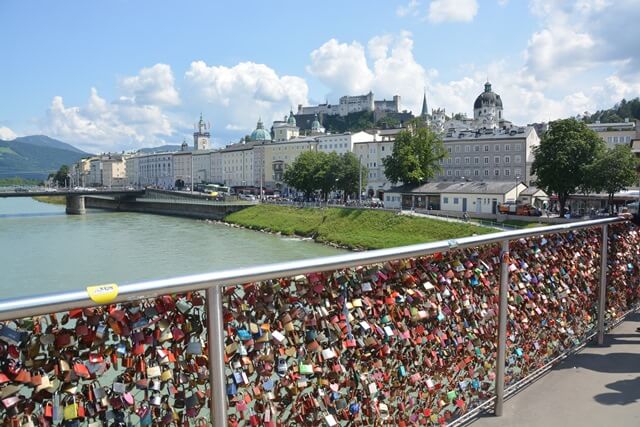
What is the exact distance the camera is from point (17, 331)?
5.66 ft

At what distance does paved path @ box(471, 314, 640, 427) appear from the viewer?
11.6 feet

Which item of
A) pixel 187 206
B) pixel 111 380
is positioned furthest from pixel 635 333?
pixel 187 206

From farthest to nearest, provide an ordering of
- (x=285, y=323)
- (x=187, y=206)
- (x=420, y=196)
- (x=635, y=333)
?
(x=187, y=206) < (x=420, y=196) < (x=635, y=333) < (x=285, y=323)

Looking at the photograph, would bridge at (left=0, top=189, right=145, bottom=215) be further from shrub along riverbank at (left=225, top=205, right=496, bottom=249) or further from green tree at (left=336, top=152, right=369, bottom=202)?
green tree at (left=336, top=152, right=369, bottom=202)

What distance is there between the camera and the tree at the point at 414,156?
2307 inches

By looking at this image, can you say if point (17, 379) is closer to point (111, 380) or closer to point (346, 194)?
point (111, 380)

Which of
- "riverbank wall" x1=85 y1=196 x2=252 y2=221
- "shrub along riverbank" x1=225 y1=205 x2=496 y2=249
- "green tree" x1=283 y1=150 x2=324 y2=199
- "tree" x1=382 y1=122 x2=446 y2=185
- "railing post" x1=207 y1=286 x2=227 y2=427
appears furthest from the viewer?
"riverbank wall" x1=85 y1=196 x2=252 y2=221

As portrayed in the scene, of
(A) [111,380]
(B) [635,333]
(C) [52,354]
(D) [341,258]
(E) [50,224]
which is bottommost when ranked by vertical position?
(E) [50,224]

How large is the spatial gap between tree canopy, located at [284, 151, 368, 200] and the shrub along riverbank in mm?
7757

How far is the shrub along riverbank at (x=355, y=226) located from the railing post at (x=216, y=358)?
3657 cm

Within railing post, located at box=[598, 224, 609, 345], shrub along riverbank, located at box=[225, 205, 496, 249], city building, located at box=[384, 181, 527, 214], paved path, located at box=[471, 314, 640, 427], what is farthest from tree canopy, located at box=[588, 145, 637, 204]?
paved path, located at box=[471, 314, 640, 427]

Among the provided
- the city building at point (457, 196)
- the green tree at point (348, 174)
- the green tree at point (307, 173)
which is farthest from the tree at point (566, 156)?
the green tree at point (307, 173)

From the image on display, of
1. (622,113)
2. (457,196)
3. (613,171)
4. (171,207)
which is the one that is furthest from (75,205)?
(622,113)

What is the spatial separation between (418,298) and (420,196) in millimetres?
54667
